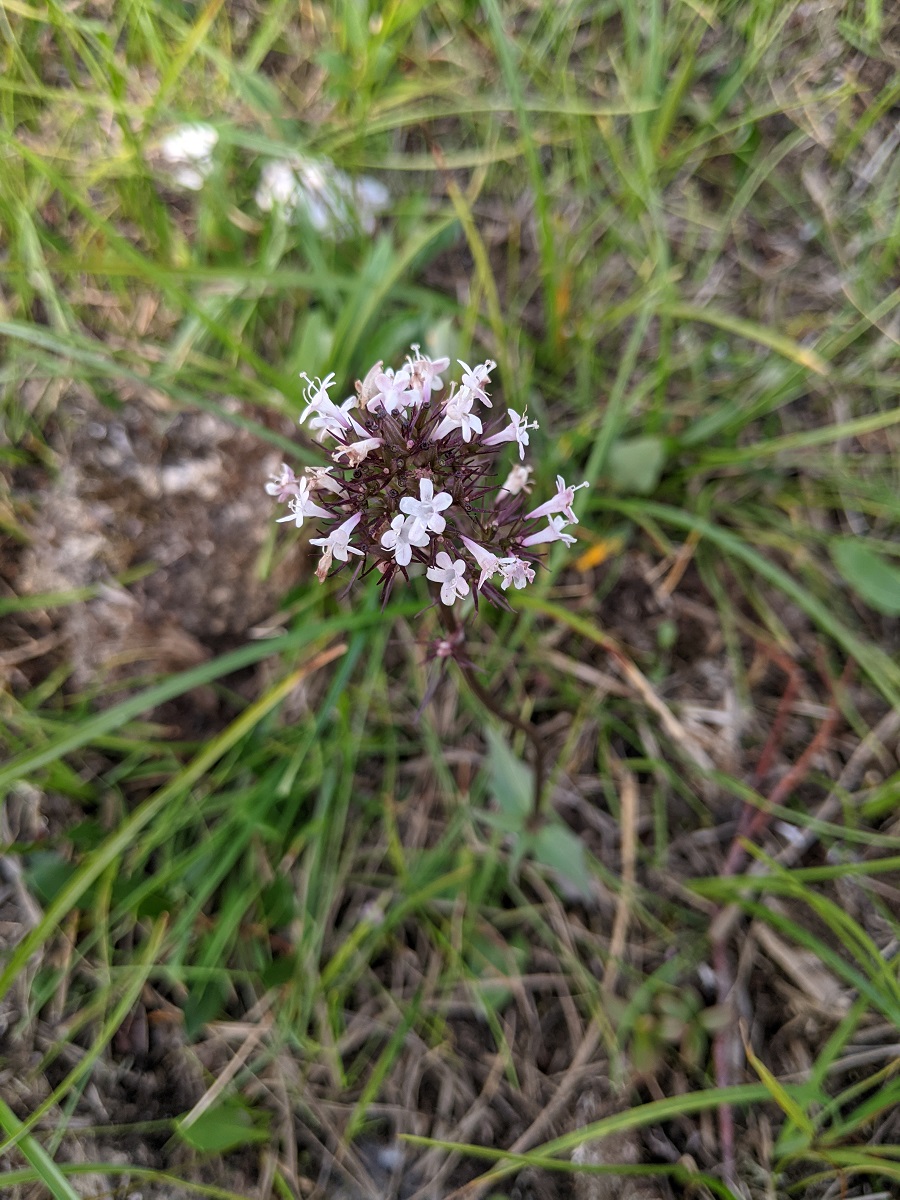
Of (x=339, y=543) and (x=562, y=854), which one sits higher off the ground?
(x=339, y=543)

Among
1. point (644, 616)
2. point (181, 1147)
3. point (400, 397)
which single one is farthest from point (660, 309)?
point (181, 1147)

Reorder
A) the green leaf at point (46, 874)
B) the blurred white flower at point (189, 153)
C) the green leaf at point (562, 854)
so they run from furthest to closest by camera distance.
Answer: the blurred white flower at point (189, 153), the green leaf at point (46, 874), the green leaf at point (562, 854)

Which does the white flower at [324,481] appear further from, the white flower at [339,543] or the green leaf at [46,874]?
the green leaf at [46,874]

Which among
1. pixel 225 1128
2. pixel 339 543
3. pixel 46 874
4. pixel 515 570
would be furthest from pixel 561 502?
pixel 46 874

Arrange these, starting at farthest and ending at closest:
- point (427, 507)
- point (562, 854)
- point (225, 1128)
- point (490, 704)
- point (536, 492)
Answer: point (536, 492), point (562, 854), point (225, 1128), point (490, 704), point (427, 507)

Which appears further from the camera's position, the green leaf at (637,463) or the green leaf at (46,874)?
the green leaf at (637,463)

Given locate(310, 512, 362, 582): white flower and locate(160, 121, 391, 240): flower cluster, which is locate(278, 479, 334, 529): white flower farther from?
locate(160, 121, 391, 240): flower cluster

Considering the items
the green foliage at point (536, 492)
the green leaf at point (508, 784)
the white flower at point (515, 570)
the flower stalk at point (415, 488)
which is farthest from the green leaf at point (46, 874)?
the white flower at point (515, 570)

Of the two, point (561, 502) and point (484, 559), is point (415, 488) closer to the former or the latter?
point (484, 559)
